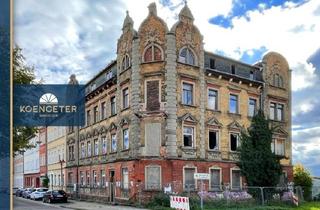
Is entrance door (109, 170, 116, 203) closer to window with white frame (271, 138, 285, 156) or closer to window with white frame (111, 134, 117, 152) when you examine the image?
window with white frame (111, 134, 117, 152)

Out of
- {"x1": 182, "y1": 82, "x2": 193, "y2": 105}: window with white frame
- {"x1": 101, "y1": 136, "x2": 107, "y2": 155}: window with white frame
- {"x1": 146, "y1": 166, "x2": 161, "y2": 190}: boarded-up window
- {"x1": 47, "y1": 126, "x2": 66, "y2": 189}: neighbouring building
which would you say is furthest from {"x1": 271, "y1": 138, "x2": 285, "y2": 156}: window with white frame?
{"x1": 47, "y1": 126, "x2": 66, "y2": 189}: neighbouring building

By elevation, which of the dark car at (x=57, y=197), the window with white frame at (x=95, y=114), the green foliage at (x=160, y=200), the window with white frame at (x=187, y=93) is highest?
the window with white frame at (x=187, y=93)

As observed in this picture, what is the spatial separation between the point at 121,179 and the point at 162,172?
3.80m

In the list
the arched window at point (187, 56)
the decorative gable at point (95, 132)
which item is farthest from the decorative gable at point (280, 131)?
the decorative gable at point (95, 132)

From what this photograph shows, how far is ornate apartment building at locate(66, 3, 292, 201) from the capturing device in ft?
94.8

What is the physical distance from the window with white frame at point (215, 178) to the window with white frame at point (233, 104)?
474 centimetres

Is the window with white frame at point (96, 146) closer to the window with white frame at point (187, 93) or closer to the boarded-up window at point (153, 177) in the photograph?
the boarded-up window at point (153, 177)

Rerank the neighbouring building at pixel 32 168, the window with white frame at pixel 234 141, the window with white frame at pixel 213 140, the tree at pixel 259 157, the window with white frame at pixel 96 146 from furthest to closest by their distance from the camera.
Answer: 1. the neighbouring building at pixel 32 168
2. the window with white frame at pixel 96 146
3. the window with white frame at pixel 234 141
4. the window with white frame at pixel 213 140
5. the tree at pixel 259 157

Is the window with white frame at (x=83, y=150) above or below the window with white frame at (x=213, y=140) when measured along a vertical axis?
below

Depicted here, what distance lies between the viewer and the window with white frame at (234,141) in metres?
33.4

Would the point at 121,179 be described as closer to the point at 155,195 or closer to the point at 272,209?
the point at 155,195

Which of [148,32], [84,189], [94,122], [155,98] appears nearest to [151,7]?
[148,32]

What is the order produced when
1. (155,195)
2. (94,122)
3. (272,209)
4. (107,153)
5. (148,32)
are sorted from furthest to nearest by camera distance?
(94,122) < (107,153) < (148,32) < (155,195) < (272,209)

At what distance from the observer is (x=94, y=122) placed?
129ft
